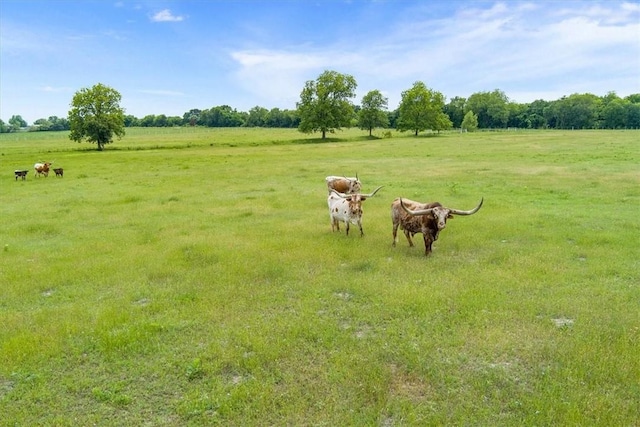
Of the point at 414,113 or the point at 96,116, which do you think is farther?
the point at 414,113

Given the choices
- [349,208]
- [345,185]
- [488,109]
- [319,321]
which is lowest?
[319,321]

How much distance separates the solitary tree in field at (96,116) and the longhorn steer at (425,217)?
181 ft

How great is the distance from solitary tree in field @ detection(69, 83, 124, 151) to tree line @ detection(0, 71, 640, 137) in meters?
2.56

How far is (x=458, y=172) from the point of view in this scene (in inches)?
1070

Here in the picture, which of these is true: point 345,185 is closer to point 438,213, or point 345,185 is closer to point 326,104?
point 438,213

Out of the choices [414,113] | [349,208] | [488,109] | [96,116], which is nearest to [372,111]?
[414,113]

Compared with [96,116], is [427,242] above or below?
below

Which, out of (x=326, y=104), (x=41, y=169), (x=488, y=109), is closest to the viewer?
(x=41, y=169)

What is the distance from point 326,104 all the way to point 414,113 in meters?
17.9

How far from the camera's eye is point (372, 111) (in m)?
79.5

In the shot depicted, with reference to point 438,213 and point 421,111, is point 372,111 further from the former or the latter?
point 438,213

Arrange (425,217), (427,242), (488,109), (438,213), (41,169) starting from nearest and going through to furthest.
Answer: (438,213), (425,217), (427,242), (41,169), (488,109)

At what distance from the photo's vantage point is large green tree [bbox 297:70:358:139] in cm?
7181

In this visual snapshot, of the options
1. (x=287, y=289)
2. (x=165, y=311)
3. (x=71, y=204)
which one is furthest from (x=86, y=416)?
(x=71, y=204)
